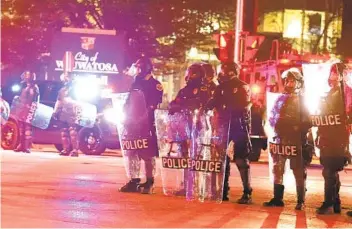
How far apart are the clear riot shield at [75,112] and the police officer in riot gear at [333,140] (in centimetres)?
802

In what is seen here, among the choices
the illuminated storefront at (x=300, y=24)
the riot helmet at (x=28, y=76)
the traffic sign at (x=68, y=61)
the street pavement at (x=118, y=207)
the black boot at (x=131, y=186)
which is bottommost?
the street pavement at (x=118, y=207)

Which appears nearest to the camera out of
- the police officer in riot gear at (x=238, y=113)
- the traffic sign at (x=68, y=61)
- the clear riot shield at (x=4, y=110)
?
the police officer in riot gear at (x=238, y=113)

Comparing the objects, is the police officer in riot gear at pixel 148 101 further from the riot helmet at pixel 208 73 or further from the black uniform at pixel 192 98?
the riot helmet at pixel 208 73

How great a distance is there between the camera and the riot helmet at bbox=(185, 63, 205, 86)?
1007 centimetres

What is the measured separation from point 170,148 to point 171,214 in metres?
1.66

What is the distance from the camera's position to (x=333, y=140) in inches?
361

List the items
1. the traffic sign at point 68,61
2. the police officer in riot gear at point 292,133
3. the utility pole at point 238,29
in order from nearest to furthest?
the police officer in riot gear at point 292,133 < the utility pole at point 238,29 < the traffic sign at point 68,61

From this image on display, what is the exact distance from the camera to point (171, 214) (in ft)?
28.3

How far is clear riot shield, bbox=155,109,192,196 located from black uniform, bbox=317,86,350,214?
1.80 metres

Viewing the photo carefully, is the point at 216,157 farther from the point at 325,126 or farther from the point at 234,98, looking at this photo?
the point at 325,126

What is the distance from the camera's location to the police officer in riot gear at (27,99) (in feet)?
53.6

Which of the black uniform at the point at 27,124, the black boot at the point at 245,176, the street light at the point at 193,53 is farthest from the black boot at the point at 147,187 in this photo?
the street light at the point at 193,53

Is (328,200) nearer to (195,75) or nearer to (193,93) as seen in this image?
(193,93)

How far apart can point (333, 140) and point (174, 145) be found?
214 centimetres
